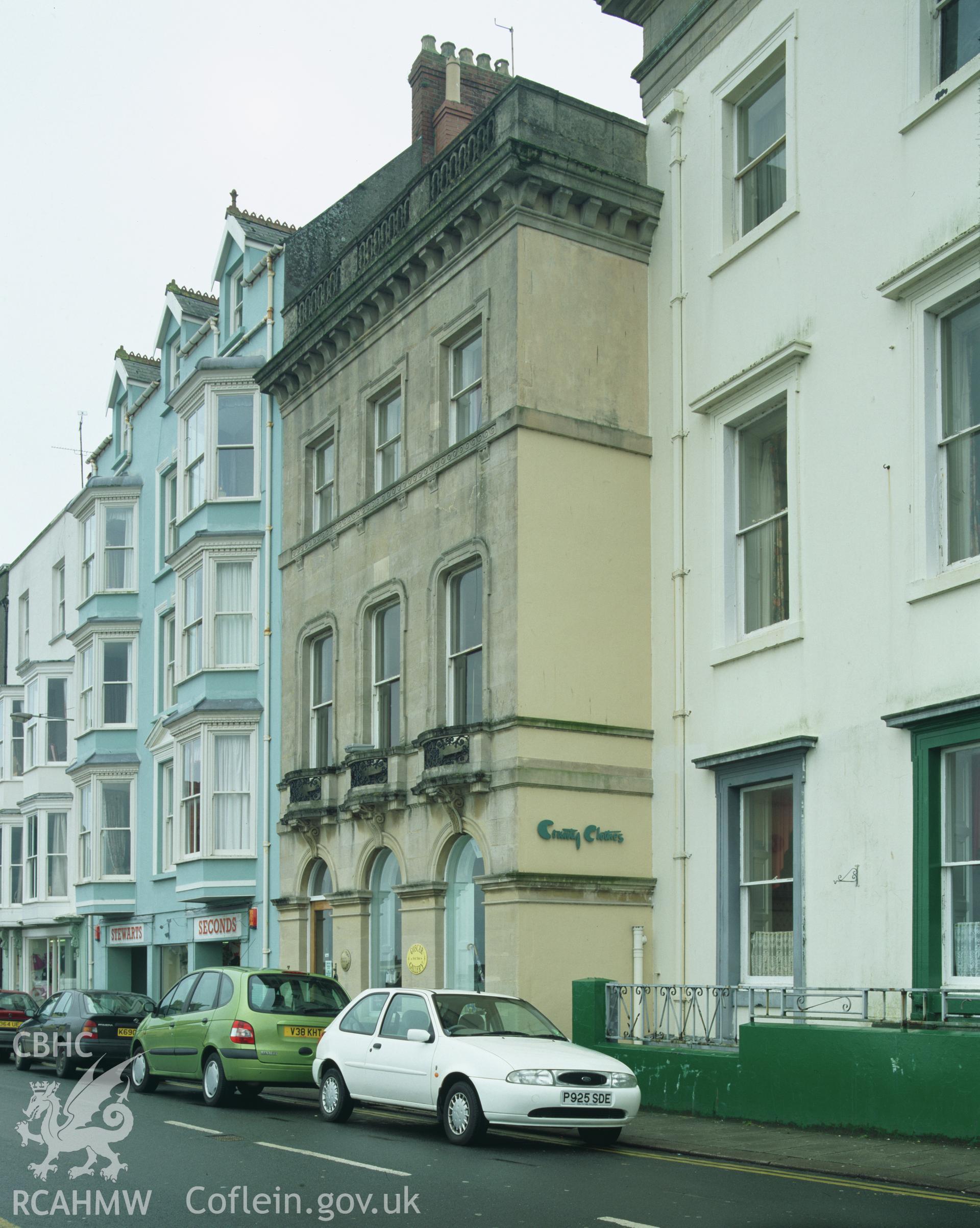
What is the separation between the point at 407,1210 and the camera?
371 inches

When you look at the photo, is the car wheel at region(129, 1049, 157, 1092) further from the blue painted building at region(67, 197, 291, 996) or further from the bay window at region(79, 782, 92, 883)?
the bay window at region(79, 782, 92, 883)

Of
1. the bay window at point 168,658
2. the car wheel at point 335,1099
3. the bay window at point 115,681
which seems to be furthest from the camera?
the bay window at point 115,681

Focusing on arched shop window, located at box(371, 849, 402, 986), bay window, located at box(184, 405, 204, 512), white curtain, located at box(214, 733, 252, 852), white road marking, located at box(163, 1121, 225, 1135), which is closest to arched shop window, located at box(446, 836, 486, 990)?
arched shop window, located at box(371, 849, 402, 986)

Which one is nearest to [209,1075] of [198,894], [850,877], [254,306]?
[850,877]

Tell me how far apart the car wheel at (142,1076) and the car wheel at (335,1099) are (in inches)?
173

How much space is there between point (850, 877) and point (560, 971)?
14.4 ft

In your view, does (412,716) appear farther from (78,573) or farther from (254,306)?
(78,573)

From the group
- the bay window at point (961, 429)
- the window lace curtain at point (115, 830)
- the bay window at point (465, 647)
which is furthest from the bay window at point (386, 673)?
the window lace curtain at point (115, 830)

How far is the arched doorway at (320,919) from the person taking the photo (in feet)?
78.5

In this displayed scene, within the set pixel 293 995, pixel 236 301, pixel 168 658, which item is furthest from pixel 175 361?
pixel 293 995

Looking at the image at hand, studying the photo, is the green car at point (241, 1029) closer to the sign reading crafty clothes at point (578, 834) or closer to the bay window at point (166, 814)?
the sign reading crafty clothes at point (578, 834)

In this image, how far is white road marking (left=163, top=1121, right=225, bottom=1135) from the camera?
45.2 ft

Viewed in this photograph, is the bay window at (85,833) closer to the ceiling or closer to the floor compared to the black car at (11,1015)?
closer to the ceiling

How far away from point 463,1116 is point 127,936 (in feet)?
72.7
